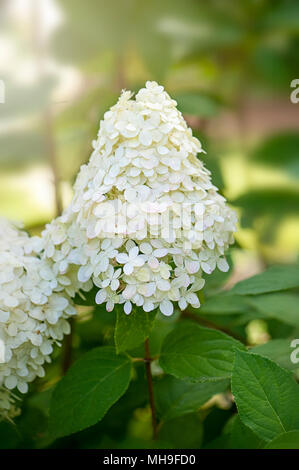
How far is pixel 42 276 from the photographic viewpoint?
2.59 ft

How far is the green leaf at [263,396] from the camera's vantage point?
0.69 m

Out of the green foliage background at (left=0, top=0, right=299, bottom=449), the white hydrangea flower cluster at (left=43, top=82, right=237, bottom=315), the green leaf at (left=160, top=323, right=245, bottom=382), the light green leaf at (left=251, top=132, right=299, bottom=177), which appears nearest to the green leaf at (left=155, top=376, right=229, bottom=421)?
the green foliage background at (left=0, top=0, right=299, bottom=449)

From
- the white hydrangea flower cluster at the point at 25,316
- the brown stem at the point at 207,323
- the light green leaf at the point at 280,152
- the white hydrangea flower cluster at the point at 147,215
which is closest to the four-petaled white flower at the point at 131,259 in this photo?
the white hydrangea flower cluster at the point at 147,215

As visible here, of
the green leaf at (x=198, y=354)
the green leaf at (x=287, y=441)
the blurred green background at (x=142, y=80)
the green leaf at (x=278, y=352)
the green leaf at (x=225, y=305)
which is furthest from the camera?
the blurred green background at (x=142, y=80)

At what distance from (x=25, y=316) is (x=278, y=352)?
0.36 m

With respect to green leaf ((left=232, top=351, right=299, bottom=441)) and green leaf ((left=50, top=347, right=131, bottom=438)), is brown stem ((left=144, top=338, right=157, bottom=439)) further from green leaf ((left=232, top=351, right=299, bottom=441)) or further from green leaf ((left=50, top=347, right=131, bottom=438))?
green leaf ((left=232, top=351, right=299, bottom=441))

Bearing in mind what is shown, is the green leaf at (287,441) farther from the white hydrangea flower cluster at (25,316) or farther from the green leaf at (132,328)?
the white hydrangea flower cluster at (25,316)

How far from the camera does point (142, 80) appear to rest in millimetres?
1546

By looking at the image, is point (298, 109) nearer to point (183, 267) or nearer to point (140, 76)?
point (140, 76)

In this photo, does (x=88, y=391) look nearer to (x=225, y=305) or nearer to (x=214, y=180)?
(x=225, y=305)

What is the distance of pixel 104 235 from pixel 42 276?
119 mm

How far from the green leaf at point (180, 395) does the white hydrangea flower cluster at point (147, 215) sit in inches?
8.2
